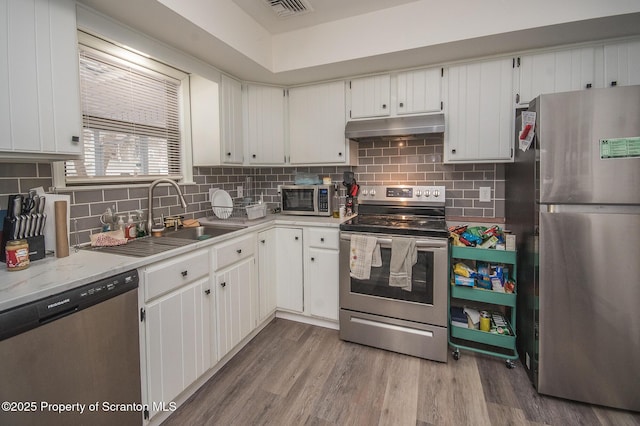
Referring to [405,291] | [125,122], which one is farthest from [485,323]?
[125,122]

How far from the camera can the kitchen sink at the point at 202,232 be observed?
7.41ft

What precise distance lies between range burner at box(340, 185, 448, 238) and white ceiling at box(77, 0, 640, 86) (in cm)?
105

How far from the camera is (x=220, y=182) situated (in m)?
2.97

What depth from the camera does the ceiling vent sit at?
6.95ft

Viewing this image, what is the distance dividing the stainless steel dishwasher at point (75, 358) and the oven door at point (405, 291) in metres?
1.47

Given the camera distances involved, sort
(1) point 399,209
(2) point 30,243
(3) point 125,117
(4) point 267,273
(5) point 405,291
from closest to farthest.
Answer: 1. (2) point 30,243
2. (3) point 125,117
3. (5) point 405,291
4. (4) point 267,273
5. (1) point 399,209

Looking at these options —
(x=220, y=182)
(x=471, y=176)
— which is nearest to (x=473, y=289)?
(x=471, y=176)

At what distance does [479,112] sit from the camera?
2.35m

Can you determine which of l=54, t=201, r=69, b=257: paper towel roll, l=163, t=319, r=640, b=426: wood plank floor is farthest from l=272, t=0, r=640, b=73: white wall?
l=163, t=319, r=640, b=426: wood plank floor

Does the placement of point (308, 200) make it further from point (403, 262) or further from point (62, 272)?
point (62, 272)

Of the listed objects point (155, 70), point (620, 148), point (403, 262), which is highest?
point (155, 70)

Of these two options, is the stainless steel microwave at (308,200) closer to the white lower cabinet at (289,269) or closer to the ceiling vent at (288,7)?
the white lower cabinet at (289,269)

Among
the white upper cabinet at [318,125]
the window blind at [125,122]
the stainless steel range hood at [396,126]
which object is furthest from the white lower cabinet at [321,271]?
the window blind at [125,122]

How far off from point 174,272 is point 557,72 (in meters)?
2.86
